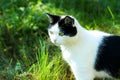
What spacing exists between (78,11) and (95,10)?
0.82 ft

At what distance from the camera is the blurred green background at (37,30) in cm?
511

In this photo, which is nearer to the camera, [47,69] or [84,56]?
[84,56]

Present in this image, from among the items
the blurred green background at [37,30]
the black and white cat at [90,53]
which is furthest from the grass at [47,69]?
the black and white cat at [90,53]

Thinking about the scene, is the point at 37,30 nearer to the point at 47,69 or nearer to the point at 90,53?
the point at 47,69

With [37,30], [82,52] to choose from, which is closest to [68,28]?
[82,52]

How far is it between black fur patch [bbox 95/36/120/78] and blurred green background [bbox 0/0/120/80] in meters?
0.58

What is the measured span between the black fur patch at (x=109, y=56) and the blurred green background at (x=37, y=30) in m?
0.58

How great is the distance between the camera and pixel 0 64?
18.6ft

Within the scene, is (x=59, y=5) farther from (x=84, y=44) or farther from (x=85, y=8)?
(x=84, y=44)

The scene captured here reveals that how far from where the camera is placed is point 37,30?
630cm

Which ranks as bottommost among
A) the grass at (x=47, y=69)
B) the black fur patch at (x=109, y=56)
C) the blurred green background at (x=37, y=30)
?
the blurred green background at (x=37, y=30)

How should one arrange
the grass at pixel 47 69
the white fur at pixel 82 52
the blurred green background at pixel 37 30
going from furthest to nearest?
the blurred green background at pixel 37 30
the grass at pixel 47 69
the white fur at pixel 82 52

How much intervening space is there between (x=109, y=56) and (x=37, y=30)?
6.07ft

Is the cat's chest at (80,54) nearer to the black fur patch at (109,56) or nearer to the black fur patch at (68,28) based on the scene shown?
the black fur patch at (109,56)
